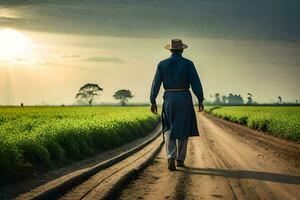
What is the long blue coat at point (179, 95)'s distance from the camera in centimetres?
1196

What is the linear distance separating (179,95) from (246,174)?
2551 millimetres

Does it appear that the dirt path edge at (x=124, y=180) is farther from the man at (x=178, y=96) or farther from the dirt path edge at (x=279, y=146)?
the dirt path edge at (x=279, y=146)

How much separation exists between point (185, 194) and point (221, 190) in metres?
0.72

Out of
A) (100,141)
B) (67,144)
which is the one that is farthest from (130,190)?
(100,141)

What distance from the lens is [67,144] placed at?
47.5 ft

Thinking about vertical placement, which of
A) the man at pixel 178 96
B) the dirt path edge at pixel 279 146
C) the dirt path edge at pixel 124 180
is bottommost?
the dirt path edge at pixel 279 146

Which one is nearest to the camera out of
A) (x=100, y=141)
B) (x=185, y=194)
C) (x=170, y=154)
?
(x=185, y=194)

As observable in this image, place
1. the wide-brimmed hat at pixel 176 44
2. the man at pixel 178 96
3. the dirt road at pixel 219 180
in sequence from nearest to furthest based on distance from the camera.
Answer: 1. the dirt road at pixel 219 180
2. the man at pixel 178 96
3. the wide-brimmed hat at pixel 176 44

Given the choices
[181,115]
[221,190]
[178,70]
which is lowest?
[221,190]

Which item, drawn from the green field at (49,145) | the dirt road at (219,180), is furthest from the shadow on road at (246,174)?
the green field at (49,145)

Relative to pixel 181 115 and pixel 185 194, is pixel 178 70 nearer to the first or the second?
pixel 181 115

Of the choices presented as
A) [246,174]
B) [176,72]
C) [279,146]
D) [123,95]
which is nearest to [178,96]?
[176,72]

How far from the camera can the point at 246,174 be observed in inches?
410

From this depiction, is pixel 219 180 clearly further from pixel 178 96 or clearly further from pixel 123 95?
pixel 123 95
